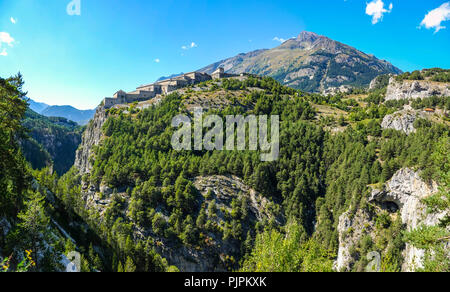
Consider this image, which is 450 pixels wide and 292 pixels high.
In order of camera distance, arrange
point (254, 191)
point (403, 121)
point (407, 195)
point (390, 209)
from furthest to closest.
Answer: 1. point (403, 121)
2. point (254, 191)
3. point (390, 209)
4. point (407, 195)

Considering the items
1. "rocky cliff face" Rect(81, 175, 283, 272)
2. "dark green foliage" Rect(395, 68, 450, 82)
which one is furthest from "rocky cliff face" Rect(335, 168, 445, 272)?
"dark green foliage" Rect(395, 68, 450, 82)

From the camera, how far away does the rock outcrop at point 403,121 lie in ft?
282

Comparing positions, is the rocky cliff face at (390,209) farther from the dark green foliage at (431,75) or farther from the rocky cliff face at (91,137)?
the dark green foliage at (431,75)

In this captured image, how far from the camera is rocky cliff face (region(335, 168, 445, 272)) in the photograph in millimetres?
60031

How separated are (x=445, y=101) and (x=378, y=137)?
52666 millimetres

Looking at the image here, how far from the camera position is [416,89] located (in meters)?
138

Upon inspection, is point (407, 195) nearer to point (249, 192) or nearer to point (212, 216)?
point (249, 192)

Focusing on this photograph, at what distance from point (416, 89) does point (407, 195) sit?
349 feet

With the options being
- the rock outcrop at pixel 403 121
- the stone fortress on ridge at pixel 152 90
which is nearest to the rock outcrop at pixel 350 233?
the rock outcrop at pixel 403 121

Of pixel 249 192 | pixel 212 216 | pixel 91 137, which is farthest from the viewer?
pixel 91 137

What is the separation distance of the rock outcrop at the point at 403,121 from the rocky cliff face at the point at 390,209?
28560 millimetres

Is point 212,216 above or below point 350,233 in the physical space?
above

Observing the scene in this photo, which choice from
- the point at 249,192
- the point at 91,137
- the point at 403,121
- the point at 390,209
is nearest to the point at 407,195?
the point at 390,209

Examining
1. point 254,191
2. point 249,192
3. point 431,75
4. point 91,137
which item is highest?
point 431,75
